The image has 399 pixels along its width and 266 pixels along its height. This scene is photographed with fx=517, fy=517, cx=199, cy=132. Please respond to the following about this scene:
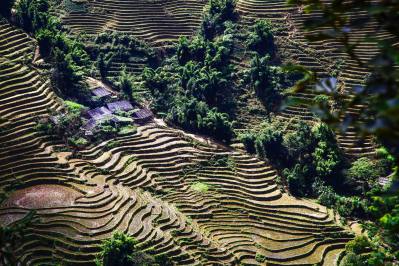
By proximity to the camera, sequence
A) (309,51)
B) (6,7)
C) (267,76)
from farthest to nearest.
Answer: (6,7), (309,51), (267,76)

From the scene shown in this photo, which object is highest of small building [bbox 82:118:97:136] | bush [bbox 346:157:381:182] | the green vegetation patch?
small building [bbox 82:118:97:136]

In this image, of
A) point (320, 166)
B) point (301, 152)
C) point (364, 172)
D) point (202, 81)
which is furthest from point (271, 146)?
point (202, 81)

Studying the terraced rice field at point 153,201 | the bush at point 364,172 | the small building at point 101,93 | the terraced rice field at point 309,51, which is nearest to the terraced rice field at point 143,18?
the terraced rice field at point 309,51

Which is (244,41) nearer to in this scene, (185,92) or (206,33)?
(206,33)

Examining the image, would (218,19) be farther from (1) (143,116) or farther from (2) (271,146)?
(2) (271,146)

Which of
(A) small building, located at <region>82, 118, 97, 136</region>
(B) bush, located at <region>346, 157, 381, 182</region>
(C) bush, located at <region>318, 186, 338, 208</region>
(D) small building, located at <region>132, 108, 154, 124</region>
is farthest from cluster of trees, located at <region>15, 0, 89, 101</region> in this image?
(B) bush, located at <region>346, 157, 381, 182</region>

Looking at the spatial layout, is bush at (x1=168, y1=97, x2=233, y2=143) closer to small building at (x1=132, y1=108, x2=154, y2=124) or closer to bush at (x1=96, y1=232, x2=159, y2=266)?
small building at (x1=132, y1=108, x2=154, y2=124)
